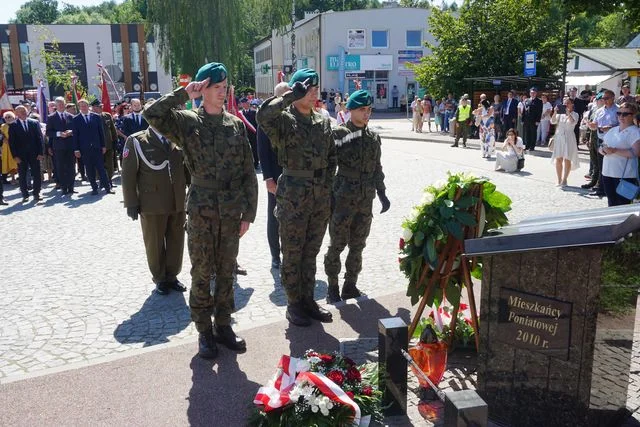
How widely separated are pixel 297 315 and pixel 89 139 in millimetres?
9468

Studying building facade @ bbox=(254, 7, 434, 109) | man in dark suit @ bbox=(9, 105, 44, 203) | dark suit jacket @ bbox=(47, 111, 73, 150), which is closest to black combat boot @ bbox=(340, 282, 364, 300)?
man in dark suit @ bbox=(9, 105, 44, 203)

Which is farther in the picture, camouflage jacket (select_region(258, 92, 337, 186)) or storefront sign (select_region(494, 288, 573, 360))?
camouflage jacket (select_region(258, 92, 337, 186))

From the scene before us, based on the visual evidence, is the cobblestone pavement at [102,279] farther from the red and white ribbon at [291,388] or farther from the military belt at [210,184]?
the red and white ribbon at [291,388]

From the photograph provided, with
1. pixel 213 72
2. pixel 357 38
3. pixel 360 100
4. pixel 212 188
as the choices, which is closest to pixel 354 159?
pixel 360 100

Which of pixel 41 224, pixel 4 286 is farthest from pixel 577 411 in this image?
pixel 41 224

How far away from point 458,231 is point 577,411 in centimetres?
144

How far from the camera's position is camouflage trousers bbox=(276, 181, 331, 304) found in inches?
206

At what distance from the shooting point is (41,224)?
10344 mm

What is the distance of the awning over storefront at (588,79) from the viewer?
3031 cm

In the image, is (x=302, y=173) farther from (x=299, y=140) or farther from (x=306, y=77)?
(x=306, y=77)

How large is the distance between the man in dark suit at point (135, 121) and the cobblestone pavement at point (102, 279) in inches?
72.1

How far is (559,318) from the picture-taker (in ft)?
10.6

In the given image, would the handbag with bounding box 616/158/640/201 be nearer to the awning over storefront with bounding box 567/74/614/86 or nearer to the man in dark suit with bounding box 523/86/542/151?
the man in dark suit with bounding box 523/86/542/151

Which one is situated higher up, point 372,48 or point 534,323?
point 372,48
